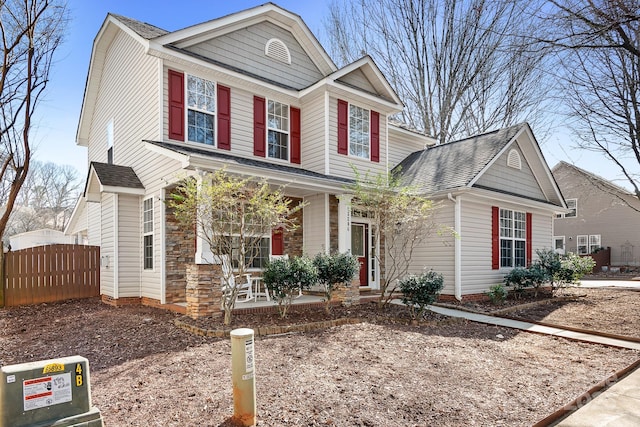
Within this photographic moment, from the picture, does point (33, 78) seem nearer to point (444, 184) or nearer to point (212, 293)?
point (212, 293)

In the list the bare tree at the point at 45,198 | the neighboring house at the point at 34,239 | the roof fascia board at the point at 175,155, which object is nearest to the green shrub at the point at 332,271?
the roof fascia board at the point at 175,155

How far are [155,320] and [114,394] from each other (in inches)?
140

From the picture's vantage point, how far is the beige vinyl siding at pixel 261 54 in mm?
10008

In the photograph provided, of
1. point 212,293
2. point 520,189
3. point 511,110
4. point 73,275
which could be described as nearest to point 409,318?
point 212,293

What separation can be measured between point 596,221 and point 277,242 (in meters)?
A: 23.7

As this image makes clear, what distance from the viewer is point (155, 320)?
A: 7.35m

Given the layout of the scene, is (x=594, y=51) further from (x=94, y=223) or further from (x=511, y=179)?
(x=94, y=223)

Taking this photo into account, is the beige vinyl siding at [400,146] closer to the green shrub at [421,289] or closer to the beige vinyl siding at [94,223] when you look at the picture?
the green shrub at [421,289]

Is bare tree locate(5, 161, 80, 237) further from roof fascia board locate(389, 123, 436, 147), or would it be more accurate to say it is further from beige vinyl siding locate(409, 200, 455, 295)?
beige vinyl siding locate(409, 200, 455, 295)

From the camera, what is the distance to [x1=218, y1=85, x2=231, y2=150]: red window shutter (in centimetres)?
956

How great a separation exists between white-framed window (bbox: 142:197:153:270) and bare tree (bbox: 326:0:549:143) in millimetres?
15324

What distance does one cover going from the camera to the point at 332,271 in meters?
8.18

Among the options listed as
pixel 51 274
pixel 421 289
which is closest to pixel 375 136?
pixel 421 289

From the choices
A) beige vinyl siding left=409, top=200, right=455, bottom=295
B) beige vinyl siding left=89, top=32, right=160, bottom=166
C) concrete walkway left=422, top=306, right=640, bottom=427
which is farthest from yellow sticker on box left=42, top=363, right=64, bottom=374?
beige vinyl siding left=409, top=200, right=455, bottom=295
